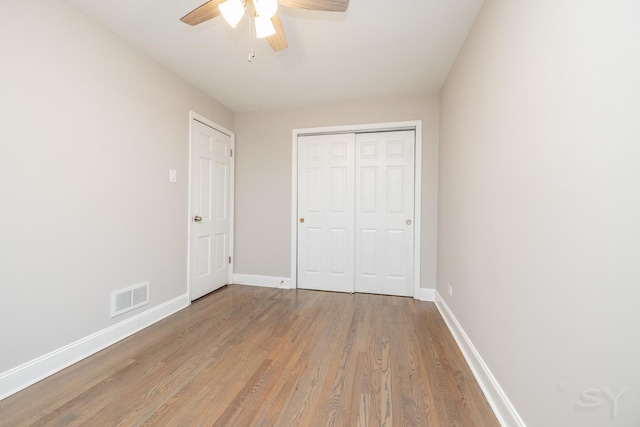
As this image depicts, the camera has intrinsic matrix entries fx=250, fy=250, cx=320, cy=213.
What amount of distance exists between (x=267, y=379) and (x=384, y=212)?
221 cm

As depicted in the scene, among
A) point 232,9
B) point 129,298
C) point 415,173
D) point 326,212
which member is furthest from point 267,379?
point 415,173

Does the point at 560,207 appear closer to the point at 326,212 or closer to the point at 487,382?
the point at 487,382

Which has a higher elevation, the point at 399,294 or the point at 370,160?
the point at 370,160

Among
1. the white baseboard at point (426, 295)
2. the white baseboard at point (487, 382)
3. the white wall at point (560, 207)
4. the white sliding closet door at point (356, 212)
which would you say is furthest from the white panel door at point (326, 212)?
the white wall at point (560, 207)

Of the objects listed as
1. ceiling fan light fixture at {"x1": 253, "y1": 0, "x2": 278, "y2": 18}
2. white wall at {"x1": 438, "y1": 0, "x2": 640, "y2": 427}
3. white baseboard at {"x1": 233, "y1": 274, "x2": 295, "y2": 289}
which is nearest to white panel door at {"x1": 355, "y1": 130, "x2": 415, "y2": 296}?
white baseboard at {"x1": 233, "y1": 274, "x2": 295, "y2": 289}

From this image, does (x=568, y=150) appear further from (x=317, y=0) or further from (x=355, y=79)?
(x=355, y=79)

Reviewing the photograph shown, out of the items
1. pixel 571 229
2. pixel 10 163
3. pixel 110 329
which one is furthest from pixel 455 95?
pixel 110 329

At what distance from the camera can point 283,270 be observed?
343cm

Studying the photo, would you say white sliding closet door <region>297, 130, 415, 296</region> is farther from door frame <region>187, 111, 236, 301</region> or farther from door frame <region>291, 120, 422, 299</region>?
door frame <region>187, 111, 236, 301</region>

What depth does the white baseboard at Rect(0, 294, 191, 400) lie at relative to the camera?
1438 mm

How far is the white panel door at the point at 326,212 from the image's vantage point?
324 centimetres

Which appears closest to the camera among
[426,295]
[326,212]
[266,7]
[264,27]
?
[266,7]

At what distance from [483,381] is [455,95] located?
2244mm

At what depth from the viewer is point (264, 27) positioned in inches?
58.6
